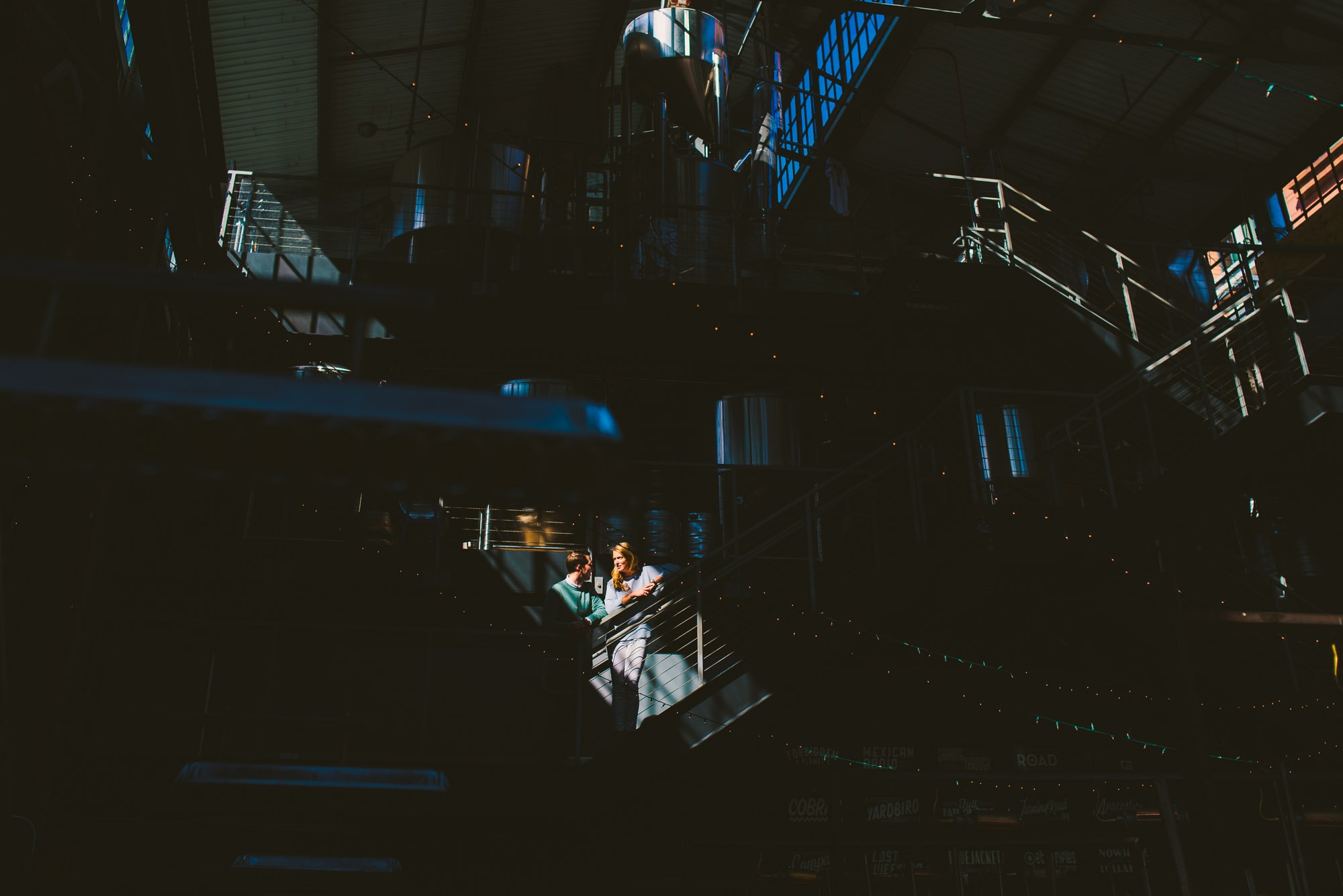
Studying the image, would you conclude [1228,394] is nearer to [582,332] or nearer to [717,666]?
[717,666]

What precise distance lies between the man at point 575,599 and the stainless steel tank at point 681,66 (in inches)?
309

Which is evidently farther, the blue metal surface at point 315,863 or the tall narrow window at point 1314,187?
the tall narrow window at point 1314,187

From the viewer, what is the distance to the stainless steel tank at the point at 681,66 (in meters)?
13.1

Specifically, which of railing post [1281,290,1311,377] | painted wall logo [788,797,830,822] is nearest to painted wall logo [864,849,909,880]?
painted wall logo [788,797,830,822]

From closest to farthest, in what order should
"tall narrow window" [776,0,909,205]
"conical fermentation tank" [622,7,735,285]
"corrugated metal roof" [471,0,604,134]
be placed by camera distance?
1. "conical fermentation tank" [622,7,735,285]
2. "corrugated metal roof" [471,0,604,134]
3. "tall narrow window" [776,0,909,205]

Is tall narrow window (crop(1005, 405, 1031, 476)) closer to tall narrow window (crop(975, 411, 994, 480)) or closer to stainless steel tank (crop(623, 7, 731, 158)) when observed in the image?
tall narrow window (crop(975, 411, 994, 480))

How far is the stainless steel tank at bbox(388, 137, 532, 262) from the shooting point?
10.5m

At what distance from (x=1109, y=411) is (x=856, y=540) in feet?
7.72

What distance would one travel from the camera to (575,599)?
7344 millimetres

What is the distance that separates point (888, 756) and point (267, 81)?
11.7 meters

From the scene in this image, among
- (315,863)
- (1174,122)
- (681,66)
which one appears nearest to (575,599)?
(315,863)

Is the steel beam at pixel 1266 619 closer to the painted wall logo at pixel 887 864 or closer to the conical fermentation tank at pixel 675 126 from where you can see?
the painted wall logo at pixel 887 864

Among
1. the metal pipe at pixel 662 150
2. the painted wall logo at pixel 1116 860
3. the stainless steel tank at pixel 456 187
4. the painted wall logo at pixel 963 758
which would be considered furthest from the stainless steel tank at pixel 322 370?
the painted wall logo at pixel 1116 860

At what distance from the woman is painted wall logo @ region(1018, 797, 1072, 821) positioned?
487 cm
